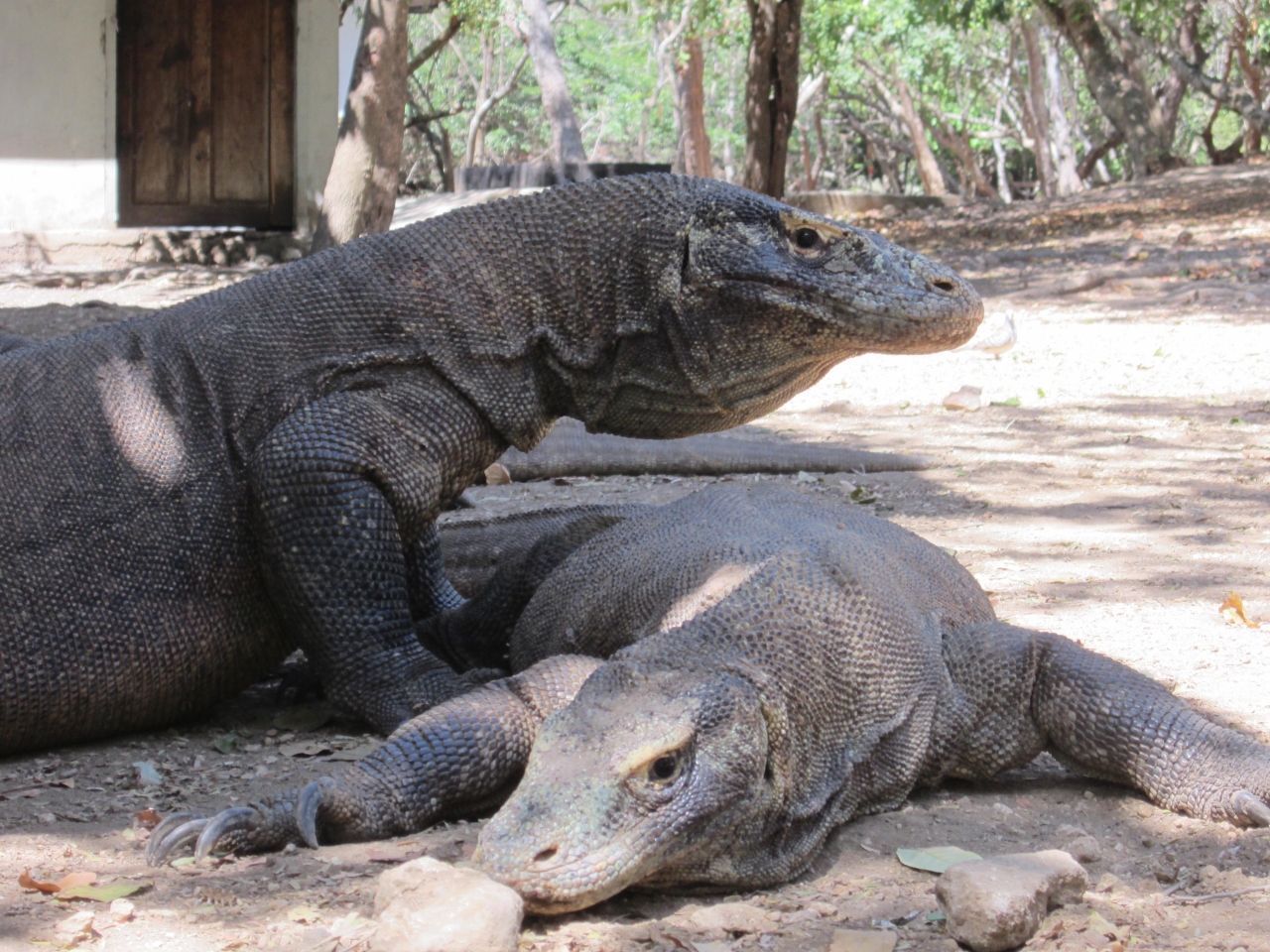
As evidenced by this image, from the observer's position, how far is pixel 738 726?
7.50 ft

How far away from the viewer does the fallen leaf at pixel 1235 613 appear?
397 centimetres

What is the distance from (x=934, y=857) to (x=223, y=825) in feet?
4.16

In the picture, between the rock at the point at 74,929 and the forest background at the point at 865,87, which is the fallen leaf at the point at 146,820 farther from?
the forest background at the point at 865,87

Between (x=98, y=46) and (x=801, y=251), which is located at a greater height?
(x=98, y=46)

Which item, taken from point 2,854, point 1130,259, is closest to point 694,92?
point 1130,259

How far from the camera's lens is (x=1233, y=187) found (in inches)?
652

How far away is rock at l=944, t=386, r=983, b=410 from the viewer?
8.11 meters

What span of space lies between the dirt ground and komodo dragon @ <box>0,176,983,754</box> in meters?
0.25

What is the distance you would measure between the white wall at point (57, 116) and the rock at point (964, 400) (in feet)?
25.1

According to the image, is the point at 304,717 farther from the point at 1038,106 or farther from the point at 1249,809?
the point at 1038,106

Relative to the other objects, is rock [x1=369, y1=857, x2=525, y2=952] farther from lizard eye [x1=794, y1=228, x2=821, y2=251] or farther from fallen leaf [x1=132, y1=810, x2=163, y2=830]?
lizard eye [x1=794, y1=228, x2=821, y2=251]

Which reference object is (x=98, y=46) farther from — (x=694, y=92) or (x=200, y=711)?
(x=694, y=92)

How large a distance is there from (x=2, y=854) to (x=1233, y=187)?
54.9ft

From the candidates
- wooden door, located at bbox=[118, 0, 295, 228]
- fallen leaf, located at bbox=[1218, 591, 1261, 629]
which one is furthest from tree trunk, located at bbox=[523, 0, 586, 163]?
fallen leaf, located at bbox=[1218, 591, 1261, 629]
